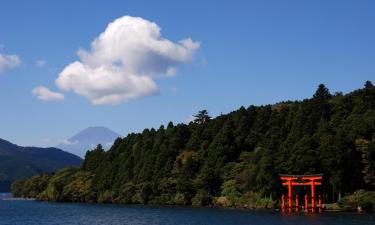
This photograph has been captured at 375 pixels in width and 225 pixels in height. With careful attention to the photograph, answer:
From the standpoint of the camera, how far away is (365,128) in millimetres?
90875

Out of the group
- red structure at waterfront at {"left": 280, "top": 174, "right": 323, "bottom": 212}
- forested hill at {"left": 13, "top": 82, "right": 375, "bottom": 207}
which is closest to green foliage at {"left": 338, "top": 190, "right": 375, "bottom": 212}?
forested hill at {"left": 13, "top": 82, "right": 375, "bottom": 207}

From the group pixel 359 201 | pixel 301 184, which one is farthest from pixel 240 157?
pixel 359 201

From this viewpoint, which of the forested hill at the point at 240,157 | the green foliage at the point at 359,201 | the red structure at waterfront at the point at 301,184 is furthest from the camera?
the forested hill at the point at 240,157

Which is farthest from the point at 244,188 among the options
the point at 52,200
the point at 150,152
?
the point at 52,200

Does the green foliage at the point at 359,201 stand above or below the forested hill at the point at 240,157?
below

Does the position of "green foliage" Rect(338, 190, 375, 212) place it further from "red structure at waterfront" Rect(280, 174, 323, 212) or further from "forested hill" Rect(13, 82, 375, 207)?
"red structure at waterfront" Rect(280, 174, 323, 212)

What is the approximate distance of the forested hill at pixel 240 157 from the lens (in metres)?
88.9

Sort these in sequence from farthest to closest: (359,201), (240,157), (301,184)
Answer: (240,157)
(301,184)
(359,201)

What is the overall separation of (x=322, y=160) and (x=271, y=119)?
27.9 m

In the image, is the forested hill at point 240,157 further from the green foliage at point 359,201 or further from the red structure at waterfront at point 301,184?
the green foliage at point 359,201

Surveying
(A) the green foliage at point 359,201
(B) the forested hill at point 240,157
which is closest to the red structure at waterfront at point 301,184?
(B) the forested hill at point 240,157

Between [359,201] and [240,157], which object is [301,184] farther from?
[240,157]

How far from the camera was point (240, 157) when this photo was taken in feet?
368

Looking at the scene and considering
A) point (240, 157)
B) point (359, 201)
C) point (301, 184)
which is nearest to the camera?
point (359, 201)
